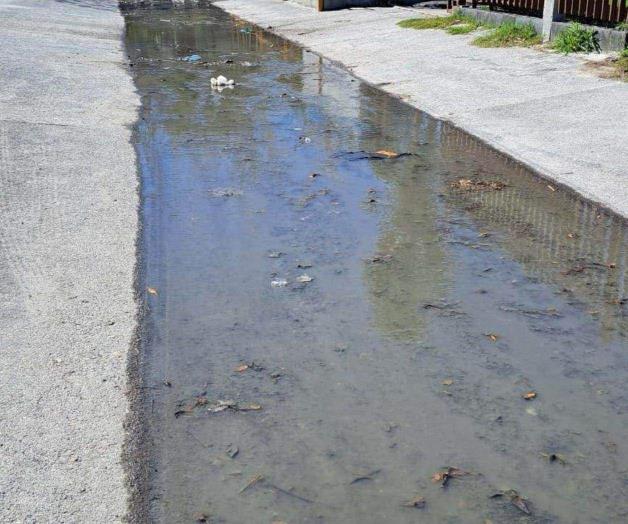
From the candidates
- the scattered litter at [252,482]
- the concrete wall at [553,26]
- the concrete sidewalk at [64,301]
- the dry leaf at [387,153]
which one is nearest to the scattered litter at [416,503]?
the scattered litter at [252,482]

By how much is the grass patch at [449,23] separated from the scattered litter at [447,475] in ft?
53.1

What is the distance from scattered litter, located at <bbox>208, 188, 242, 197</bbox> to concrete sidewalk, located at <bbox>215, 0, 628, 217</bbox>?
10.9ft

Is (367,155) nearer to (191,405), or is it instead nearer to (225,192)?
(225,192)

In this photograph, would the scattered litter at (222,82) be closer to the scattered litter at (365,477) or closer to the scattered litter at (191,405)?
the scattered litter at (191,405)

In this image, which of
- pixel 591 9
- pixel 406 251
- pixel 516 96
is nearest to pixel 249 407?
pixel 406 251

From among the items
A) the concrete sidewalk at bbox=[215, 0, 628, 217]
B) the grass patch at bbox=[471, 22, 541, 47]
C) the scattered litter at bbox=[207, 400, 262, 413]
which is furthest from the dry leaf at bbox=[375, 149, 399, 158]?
the grass patch at bbox=[471, 22, 541, 47]

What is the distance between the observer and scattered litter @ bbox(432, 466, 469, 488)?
422cm

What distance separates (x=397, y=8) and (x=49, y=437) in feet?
79.0

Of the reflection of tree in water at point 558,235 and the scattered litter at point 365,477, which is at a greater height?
the reflection of tree in water at point 558,235

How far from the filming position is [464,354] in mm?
5457

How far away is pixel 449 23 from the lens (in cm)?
2080

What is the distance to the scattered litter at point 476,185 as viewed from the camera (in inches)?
348

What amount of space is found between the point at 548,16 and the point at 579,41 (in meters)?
1.67

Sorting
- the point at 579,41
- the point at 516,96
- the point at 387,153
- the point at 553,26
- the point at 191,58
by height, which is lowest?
the point at 191,58
